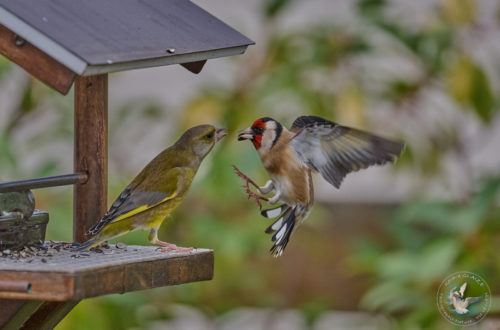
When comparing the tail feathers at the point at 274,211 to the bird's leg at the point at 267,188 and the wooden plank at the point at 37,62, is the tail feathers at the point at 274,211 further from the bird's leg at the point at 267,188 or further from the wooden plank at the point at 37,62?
the wooden plank at the point at 37,62

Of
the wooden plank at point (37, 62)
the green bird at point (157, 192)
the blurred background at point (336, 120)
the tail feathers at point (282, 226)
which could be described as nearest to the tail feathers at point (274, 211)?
the tail feathers at point (282, 226)

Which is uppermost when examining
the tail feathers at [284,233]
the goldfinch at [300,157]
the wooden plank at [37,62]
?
the wooden plank at [37,62]

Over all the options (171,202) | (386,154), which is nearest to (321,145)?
(386,154)

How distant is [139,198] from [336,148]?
2.27ft

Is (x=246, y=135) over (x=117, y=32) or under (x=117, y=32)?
under

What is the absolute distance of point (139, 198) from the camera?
3342 millimetres

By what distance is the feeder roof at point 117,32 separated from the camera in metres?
2.88

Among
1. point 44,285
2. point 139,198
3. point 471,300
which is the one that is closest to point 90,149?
point 139,198

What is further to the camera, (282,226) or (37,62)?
(282,226)

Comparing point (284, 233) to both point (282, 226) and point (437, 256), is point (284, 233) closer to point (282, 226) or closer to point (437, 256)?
point (282, 226)

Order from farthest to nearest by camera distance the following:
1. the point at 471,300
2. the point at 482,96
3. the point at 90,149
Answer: the point at 482,96, the point at 471,300, the point at 90,149

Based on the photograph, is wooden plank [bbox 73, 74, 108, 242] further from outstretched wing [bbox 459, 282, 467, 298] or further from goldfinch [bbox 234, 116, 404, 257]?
outstretched wing [bbox 459, 282, 467, 298]

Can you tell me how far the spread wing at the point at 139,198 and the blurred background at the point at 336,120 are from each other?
180 centimetres

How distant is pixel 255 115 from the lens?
5824 mm
